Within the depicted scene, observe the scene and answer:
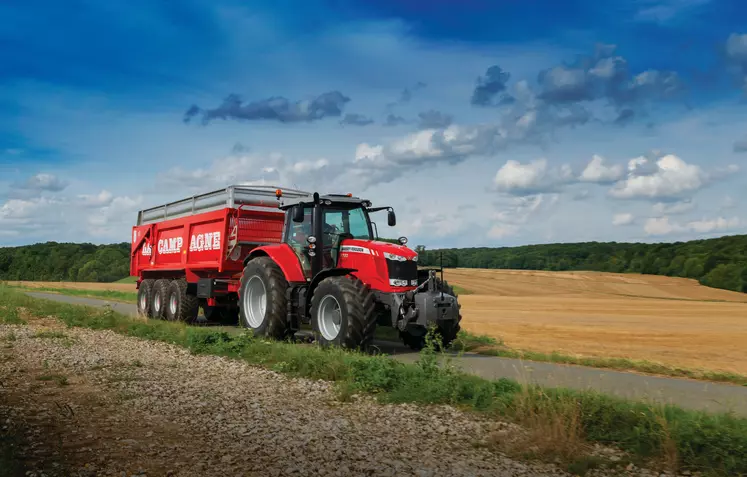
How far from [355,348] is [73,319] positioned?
34.1 ft

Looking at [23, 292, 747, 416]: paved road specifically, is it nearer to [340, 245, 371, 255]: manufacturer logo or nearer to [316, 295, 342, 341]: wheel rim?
[316, 295, 342, 341]: wheel rim

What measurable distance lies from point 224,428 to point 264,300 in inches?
295

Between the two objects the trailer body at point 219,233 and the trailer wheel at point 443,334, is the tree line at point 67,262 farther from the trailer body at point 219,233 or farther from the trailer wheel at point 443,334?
the trailer wheel at point 443,334

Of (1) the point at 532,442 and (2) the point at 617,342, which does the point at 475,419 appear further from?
(2) the point at 617,342

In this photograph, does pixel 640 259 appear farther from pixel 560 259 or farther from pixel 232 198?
pixel 232 198

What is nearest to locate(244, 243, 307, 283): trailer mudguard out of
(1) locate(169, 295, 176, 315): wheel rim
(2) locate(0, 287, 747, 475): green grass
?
(2) locate(0, 287, 747, 475): green grass

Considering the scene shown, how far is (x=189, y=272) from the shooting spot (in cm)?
1836

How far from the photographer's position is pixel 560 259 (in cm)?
6209

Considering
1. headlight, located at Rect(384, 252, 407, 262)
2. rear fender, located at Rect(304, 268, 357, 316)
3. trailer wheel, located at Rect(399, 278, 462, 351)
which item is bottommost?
trailer wheel, located at Rect(399, 278, 462, 351)

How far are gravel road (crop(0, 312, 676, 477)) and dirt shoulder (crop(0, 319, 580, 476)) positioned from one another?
0.4 inches

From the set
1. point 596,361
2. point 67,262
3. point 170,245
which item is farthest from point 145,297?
point 67,262

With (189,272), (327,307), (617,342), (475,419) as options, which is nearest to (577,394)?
(475,419)

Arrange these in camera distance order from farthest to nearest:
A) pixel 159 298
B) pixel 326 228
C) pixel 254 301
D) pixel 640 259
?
pixel 640 259 → pixel 159 298 → pixel 254 301 → pixel 326 228

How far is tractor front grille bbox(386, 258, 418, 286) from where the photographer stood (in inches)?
478
